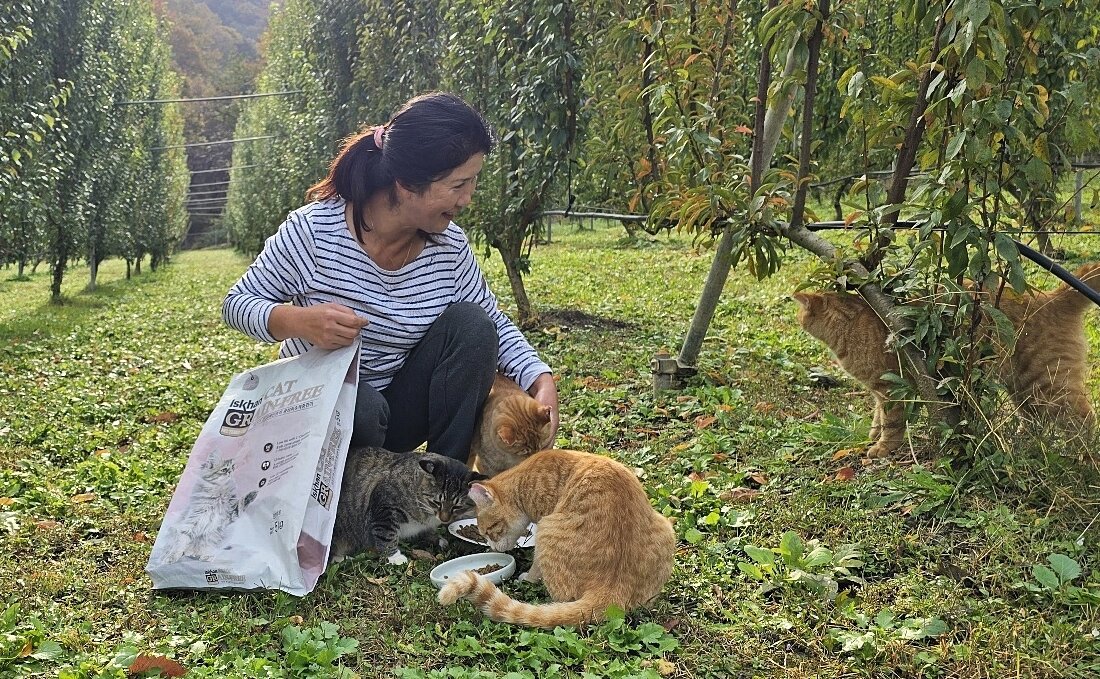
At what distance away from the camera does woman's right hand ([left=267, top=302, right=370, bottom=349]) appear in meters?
2.92

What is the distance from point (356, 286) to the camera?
3281 mm

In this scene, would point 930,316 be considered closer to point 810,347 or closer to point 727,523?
point 727,523

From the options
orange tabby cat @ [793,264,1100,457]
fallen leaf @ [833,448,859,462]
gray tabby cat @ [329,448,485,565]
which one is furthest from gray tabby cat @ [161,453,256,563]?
orange tabby cat @ [793,264,1100,457]

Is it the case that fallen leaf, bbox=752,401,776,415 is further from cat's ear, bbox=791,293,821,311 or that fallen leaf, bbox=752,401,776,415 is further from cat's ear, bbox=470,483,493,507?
cat's ear, bbox=470,483,493,507

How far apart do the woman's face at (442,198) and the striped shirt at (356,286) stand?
0.76 ft

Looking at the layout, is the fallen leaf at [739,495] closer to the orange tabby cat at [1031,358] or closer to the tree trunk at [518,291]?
the orange tabby cat at [1031,358]

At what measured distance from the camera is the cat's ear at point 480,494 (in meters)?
2.93

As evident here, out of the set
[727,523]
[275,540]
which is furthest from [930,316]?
[275,540]

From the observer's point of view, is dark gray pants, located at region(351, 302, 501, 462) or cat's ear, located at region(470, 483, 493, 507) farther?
dark gray pants, located at region(351, 302, 501, 462)

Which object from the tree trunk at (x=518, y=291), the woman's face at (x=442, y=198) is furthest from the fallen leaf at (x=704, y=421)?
the tree trunk at (x=518, y=291)

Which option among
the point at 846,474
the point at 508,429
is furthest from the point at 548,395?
the point at 846,474

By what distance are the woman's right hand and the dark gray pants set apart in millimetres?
340

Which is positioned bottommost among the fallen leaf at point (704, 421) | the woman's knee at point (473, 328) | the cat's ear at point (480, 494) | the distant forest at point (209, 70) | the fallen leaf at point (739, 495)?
the fallen leaf at point (739, 495)

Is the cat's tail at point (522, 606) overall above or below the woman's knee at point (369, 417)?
below
